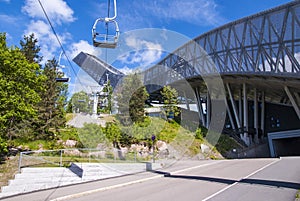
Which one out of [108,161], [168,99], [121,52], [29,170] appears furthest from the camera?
[168,99]

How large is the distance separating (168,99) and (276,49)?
1655cm

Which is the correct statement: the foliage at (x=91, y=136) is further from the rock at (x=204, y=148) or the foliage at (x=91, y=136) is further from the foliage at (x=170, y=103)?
the foliage at (x=170, y=103)

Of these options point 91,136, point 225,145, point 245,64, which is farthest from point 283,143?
point 91,136

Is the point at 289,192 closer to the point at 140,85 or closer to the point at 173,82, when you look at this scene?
the point at 140,85

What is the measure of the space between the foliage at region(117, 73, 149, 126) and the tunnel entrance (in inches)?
904

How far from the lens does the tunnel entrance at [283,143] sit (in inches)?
1446

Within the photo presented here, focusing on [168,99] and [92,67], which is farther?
[168,99]

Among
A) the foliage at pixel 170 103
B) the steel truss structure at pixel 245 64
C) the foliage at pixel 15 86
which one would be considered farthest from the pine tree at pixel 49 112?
the foliage at pixel 170 103

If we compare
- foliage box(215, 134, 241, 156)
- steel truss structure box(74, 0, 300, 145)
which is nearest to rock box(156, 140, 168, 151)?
foliage box(215, 134, 241, 156)

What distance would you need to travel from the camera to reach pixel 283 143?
41.5 m

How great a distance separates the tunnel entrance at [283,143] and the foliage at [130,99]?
904 inches

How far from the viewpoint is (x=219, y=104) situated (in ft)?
165

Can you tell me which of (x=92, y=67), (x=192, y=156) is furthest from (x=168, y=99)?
(x=92, y=67)

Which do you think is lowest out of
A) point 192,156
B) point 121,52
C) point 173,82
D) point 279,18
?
point 192,156
